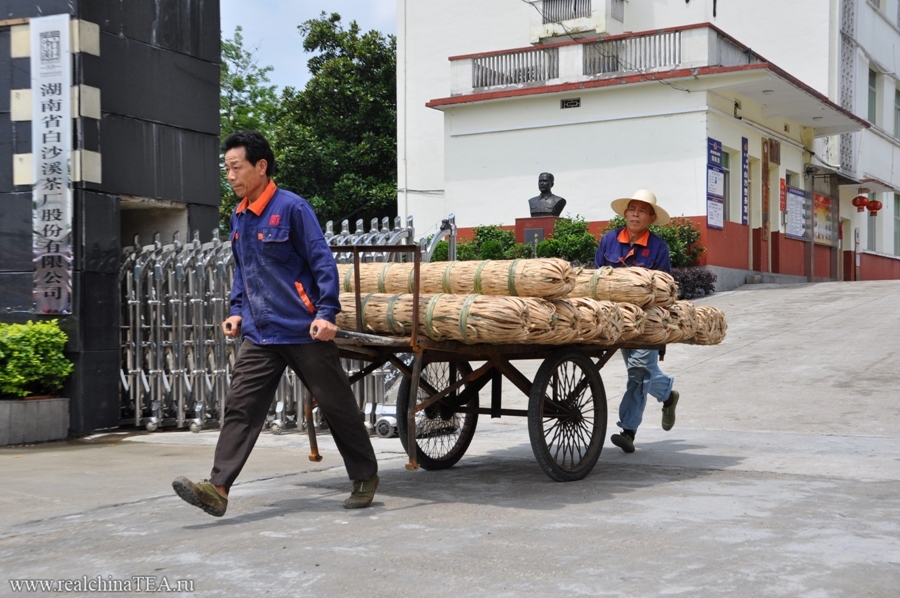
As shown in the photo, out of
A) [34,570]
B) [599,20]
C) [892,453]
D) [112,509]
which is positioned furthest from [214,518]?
[599,20]

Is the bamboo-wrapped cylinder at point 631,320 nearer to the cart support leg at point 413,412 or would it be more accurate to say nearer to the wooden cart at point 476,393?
the wooden cart at point 476,393

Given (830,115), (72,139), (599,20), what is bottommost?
(72,139)

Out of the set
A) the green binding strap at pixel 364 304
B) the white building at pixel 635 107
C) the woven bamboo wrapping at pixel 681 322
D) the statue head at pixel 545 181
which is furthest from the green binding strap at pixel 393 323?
the white building at pixel 635 107

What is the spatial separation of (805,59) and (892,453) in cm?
2222

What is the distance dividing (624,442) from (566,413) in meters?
1.29

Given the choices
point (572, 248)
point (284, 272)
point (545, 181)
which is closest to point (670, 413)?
point (284, 272)

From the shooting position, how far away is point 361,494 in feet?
18.9

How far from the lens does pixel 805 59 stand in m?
27.7

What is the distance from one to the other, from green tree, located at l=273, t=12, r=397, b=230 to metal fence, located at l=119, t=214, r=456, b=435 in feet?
73.7

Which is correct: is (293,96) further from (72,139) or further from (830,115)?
(72,139)

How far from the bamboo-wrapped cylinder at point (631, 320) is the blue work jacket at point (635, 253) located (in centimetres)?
110

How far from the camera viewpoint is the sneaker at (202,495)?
5207 millimetres

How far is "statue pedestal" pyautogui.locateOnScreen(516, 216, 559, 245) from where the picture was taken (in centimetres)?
2155

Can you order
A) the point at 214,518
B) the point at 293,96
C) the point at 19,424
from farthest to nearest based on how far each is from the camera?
the point at 293,96 → the point at 19,424 → the point at 214,518
